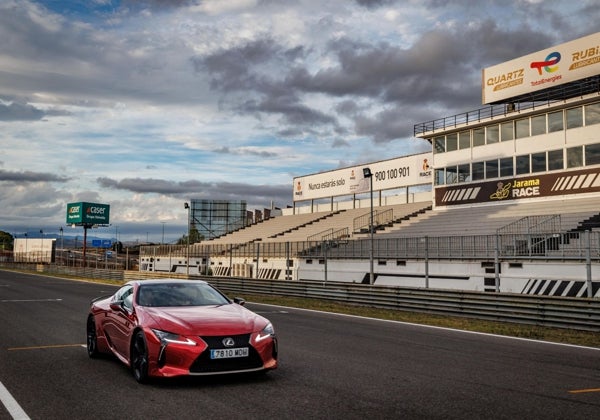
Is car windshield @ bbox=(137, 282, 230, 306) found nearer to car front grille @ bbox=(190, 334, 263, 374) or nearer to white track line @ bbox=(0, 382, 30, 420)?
car front grille @ bbox=(190, 334, 263, 374)

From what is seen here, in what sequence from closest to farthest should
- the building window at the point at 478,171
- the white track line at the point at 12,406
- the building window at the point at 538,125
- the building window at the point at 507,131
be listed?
1. the white track line at the point at 12,406
2. the building window at the point at 538,125
3. the building window at the point at 507,131
4. the building window at the point at 478,171

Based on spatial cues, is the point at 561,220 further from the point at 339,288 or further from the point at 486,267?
the point at 339,288

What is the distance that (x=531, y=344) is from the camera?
1244cm

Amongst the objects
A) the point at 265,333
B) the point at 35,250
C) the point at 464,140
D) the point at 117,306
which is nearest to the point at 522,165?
the point at 464,140

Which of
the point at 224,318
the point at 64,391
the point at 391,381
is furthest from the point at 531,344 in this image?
the point at 64,391

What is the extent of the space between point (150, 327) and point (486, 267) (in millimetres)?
19522

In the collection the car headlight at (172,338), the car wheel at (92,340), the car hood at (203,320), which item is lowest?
the car wheel at (92,340)

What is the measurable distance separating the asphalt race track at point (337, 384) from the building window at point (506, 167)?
23.6 m

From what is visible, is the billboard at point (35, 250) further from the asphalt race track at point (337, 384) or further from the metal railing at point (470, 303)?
the asphalt race track at point (337, 384)

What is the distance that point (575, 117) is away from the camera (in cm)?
3159

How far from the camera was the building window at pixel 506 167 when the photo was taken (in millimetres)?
34588

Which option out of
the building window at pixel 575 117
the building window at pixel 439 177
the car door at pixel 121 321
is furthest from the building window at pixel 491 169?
the car door at pixel 121 321

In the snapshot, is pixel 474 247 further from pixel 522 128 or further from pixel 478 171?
pixel 478 171

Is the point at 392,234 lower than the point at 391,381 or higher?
higher
